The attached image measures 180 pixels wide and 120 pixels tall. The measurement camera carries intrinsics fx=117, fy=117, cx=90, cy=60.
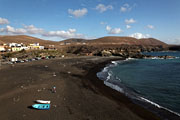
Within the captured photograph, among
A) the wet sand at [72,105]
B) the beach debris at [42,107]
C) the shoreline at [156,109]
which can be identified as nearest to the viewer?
the wet sand at [72,105]

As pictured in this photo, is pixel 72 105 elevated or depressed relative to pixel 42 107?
depressed

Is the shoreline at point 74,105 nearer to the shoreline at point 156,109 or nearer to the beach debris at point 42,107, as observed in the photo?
the beach debris at point 42,107

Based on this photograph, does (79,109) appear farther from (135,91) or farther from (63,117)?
(135,91)

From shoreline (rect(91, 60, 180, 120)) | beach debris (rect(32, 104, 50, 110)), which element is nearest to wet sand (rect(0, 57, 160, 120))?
beach debris (rect(32, 104, 50, 110))

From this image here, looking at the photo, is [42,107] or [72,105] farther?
[72,105]

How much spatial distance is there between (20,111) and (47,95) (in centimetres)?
494

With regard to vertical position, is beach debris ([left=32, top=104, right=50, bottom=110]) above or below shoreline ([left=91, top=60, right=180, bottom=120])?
above

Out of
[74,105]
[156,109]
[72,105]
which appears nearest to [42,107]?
[72,105]

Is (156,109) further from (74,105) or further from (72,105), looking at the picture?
(72,105)

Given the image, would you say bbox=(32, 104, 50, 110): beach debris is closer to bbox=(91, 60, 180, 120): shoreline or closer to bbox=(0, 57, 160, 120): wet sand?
bbox=(0, 57, 160, 120): wet sand

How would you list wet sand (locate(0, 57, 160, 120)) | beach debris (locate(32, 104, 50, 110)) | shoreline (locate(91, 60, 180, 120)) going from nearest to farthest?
wet sand (locate(0, 57, 160, 120)) < shoreline (locate(91, 60, 180, 120)) < beach debris (locate(32, 104, 50, 110))

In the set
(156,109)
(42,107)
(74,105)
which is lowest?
(74,105)

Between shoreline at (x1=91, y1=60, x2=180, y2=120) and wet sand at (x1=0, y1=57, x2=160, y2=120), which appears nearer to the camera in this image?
wet sand at (x1=0, y1=57, x2=160, y2=120)

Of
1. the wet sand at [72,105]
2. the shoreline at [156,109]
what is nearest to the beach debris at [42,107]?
the wet sand at [72,105]
